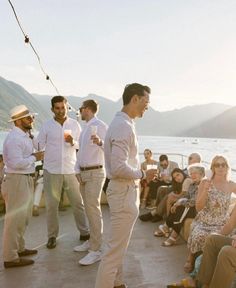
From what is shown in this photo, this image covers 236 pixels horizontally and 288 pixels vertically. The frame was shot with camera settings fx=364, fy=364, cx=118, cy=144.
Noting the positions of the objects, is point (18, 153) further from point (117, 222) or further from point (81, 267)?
point (117, 222)

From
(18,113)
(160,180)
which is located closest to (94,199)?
(18,113)

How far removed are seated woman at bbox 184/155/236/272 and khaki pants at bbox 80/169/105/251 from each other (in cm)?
91

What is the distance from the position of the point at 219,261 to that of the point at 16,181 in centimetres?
197

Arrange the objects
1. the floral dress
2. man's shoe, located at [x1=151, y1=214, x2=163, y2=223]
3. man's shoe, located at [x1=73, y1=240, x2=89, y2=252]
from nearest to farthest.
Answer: the floral dress, man's shoe, located at [x1=73, y1=240, x2=89, y2=252], man's shoe, located at [x1=151, y1=214, x2=163, y2=223]

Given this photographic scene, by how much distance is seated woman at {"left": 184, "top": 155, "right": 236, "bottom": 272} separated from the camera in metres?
3.38

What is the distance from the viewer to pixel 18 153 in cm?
338

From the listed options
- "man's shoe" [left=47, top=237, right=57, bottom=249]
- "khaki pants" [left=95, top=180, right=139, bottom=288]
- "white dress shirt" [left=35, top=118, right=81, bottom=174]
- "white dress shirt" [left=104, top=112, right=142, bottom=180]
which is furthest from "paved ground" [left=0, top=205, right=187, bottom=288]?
"white dress shirt" [left=104, top=112, right=142, bottom=180]

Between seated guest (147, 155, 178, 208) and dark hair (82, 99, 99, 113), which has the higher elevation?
dark hair (82, 99, 99, 113)

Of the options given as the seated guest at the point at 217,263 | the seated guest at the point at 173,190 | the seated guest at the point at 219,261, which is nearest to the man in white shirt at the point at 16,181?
the seated guest at the point at 217,263

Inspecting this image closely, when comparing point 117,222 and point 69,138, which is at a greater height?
point 69,138

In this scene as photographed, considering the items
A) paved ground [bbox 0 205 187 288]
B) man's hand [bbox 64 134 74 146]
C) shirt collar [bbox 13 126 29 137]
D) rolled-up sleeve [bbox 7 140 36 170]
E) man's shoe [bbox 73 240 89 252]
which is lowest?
paved ground [bbox 0 205 187 288]

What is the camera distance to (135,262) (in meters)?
3.54

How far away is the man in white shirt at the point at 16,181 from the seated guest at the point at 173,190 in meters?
2.04

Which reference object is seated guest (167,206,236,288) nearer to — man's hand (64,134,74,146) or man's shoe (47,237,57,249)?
man's shoe (47,237,57,249)
